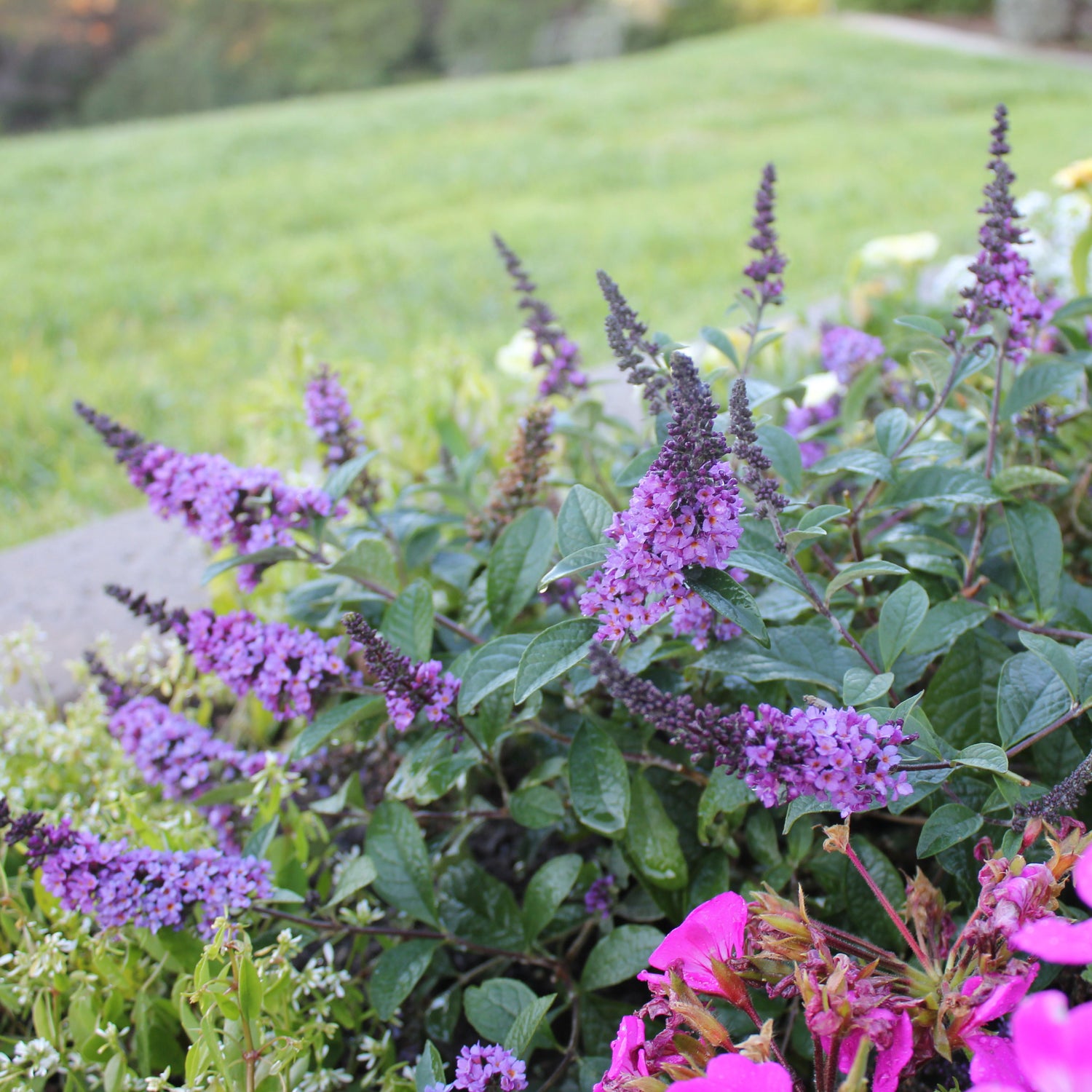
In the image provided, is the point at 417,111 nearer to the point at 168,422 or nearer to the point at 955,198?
the point at 955,198

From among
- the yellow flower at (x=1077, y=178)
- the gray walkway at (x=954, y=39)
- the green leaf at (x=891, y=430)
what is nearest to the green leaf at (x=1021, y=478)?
the green leaf at (x=891, y=430)

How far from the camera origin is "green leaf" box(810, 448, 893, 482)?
3.31 feet

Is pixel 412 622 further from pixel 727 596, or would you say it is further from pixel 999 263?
pixel 999 263

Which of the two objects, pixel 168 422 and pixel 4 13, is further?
pixel 4 13

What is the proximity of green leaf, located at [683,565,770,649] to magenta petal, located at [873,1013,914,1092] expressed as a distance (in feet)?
0.95

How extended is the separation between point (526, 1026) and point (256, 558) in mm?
583

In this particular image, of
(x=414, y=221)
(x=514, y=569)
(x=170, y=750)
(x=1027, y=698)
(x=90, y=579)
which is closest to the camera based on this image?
(x=1027, y=698)

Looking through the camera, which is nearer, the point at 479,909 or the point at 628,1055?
the point at 628,1055

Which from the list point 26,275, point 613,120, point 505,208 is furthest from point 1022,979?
point 613,120

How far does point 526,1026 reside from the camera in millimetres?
914

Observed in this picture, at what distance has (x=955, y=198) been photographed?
6305 mm

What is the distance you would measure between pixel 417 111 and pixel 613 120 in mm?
2117

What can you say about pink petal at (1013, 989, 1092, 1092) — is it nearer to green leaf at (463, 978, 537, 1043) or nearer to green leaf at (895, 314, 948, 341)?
→ green leaf at (463, 978, 537, 1043)

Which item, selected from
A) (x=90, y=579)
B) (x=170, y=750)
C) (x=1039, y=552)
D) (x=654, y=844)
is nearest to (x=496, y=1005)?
(x=654, y=844)
